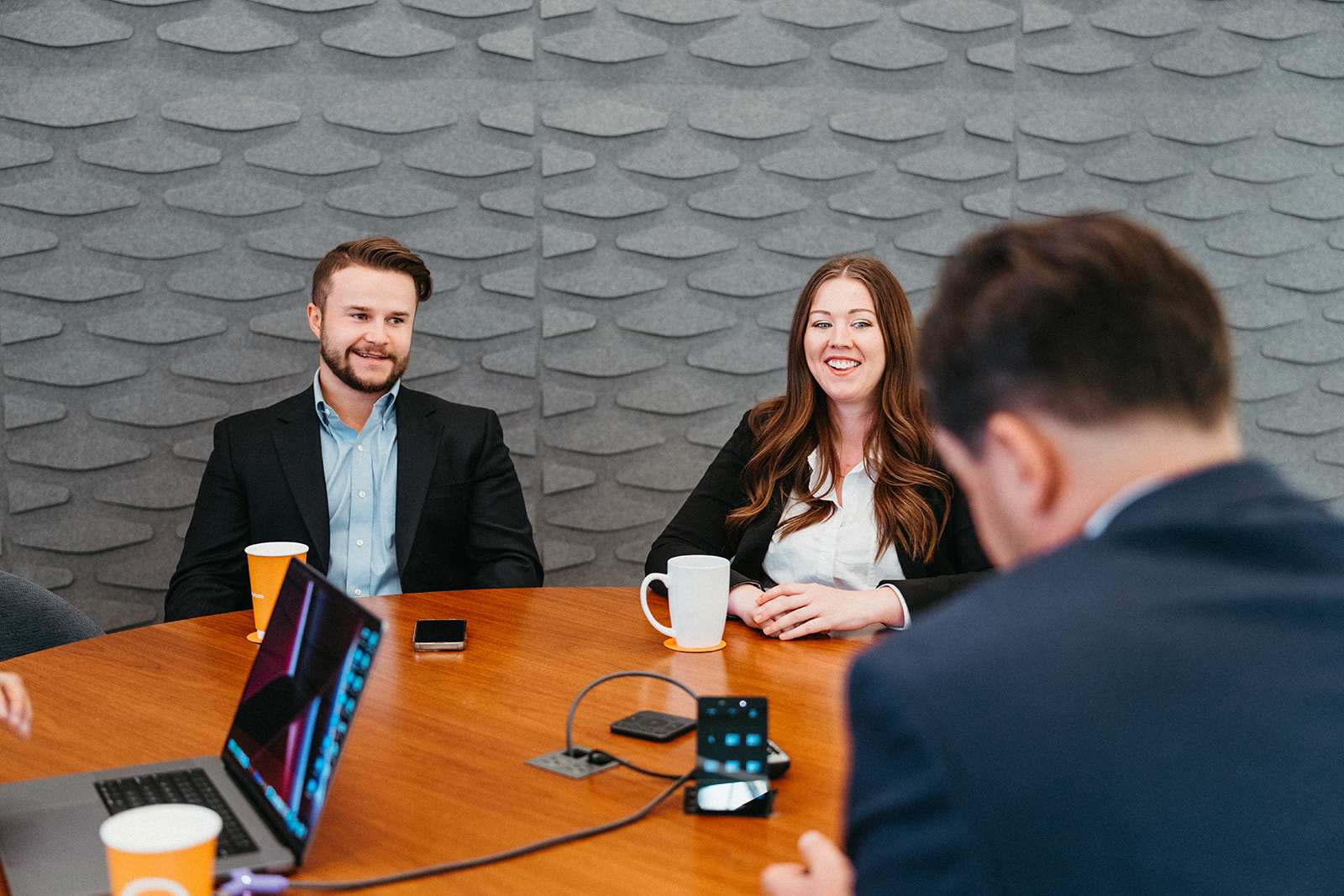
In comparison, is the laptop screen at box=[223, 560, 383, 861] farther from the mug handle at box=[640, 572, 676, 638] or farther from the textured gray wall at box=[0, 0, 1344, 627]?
the textured gray wall at box=[0, 0, 1344, 627]

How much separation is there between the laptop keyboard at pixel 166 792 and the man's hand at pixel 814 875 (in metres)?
0.51

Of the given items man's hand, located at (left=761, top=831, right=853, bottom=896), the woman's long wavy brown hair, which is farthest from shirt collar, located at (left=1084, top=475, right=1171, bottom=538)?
the woman's long wavy brown hair

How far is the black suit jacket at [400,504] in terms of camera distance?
2.25 m

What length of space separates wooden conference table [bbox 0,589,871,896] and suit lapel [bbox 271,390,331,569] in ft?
1.39

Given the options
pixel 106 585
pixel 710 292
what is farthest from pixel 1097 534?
pixel 106 585

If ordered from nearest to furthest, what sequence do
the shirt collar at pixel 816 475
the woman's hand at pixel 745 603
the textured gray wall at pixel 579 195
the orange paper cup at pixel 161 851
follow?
the orange paper cup at pixel 161 851
the woman's hand at pixel 745 603
the shirt collar at pixel 816 475
the textured gray wall at pixel 579 195

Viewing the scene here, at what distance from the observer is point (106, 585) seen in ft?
9.91

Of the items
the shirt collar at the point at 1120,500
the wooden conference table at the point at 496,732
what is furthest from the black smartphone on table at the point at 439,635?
the shirt collar at the point at 1120,500

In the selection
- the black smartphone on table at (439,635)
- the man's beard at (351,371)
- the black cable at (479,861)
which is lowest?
the black cable at (479,861)

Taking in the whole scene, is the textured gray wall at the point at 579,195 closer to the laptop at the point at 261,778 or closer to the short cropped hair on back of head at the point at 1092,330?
the laptop at the point at 261,778

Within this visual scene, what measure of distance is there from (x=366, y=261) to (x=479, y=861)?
174 cm

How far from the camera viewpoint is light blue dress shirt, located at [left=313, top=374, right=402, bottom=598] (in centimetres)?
236

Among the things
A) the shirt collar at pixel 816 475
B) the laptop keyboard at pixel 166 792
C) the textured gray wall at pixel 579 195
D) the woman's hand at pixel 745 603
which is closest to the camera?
the laptop keyboard at pixel 166 792

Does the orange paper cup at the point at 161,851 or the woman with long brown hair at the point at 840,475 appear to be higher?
the woman with long brown hair at the point at 840,475
